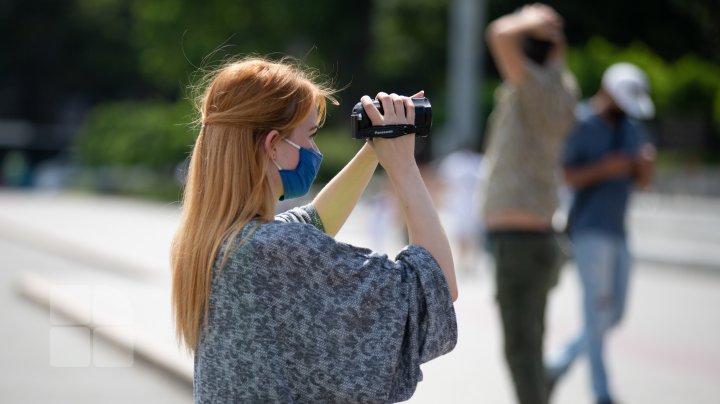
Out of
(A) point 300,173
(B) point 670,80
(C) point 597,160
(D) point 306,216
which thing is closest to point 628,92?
(C) point 597,160

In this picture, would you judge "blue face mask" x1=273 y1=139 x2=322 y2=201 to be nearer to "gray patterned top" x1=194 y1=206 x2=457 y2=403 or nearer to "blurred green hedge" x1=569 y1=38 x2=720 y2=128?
"gray patterned top" x1=194 y1=206 x2=457 y2=403

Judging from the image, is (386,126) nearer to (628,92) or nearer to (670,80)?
(628,92)

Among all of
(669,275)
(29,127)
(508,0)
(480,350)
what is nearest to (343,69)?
(508,0)

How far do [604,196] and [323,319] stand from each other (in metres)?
4.25

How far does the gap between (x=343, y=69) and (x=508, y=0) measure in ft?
22.7

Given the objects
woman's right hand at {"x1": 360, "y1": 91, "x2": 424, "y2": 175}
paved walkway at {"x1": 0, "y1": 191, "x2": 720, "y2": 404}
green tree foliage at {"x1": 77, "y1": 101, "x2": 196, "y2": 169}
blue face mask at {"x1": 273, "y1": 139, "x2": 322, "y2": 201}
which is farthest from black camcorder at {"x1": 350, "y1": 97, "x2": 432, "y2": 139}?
green tree foliage at {"x1": 77, "y1": 101, "x2": 196, "y2": 169}

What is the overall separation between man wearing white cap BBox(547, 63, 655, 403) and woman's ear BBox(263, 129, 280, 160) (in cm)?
395

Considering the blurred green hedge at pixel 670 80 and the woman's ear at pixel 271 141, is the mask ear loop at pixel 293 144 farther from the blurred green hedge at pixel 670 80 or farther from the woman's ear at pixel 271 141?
the blurred green hedge at pixel 670 80

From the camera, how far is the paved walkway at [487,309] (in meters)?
7.36

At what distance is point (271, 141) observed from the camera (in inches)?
96.0

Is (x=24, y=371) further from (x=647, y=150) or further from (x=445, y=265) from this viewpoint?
(x=445, y=265)

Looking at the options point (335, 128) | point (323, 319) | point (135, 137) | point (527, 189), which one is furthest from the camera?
point (335, 128)

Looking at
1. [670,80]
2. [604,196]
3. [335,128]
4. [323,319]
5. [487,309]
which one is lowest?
[335,128]

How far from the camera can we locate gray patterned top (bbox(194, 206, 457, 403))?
229 centimetres
